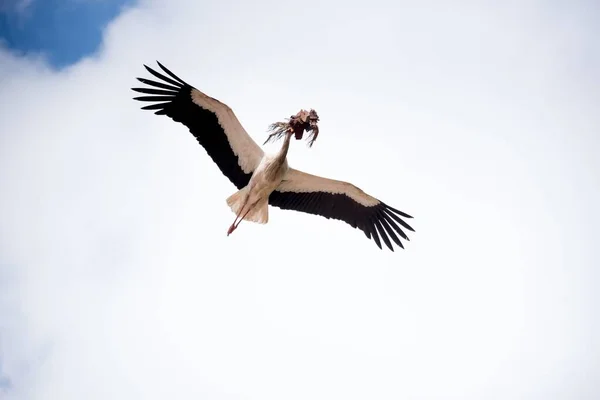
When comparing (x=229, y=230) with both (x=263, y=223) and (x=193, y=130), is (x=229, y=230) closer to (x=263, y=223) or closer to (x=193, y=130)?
(x=263, y=223)

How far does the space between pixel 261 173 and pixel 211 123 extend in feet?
4.26

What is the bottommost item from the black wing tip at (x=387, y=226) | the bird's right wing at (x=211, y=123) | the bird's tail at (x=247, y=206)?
the bird's tail at (x=247, y=206)

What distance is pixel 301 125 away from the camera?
13125mm

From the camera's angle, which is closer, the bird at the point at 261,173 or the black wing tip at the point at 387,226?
the bird at the point at 261,173

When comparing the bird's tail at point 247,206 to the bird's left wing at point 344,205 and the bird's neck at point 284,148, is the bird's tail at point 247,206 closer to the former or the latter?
the bird's left wing at point 344,205

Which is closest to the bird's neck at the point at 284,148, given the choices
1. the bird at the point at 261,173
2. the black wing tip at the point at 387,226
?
the bird at the point at 261,173

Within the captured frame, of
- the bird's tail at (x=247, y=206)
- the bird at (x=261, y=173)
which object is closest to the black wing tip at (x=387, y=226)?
the bird at (x=261, y=173)

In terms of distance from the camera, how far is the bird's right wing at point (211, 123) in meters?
13.6

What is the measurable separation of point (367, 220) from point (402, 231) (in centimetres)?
73

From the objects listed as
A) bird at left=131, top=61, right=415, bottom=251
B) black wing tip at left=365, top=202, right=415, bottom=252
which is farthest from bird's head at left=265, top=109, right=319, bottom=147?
black wing tip at left=365, top=202, right=415, bottom=252

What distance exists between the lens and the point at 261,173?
1400 cm

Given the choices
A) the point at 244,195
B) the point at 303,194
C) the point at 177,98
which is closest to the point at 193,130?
the point at 177,98

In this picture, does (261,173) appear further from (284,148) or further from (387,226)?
(387,226)

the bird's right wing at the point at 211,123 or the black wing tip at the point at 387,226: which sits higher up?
the black wing tip at the point at 387,226
